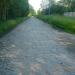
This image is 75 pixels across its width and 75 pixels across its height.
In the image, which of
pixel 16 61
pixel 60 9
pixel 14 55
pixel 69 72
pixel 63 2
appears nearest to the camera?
pixel 69 72

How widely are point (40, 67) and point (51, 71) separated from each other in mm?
671

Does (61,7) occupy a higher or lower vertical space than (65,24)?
higher

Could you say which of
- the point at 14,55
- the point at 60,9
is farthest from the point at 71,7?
the point at 14,55

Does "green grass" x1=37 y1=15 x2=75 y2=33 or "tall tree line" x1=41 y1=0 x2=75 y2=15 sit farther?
"tall tree line" x1=41 y1=0 x2=75 y2=15

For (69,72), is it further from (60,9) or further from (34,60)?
(60,9)

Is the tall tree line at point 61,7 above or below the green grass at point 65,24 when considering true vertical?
above

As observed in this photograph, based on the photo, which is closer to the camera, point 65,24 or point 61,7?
point 65,24

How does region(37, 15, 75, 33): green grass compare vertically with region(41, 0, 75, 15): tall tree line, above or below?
below

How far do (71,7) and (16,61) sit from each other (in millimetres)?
78398

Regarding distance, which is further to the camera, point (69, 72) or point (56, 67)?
point (56, 67)

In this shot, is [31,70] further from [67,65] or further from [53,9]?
[53,9]

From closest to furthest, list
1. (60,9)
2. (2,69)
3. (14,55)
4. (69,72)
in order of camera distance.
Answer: (69,72) < (2,69) < (14,55) < (60,9)

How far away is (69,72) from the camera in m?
7.63

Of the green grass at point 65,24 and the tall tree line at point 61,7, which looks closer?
the green grass at point 65,24
